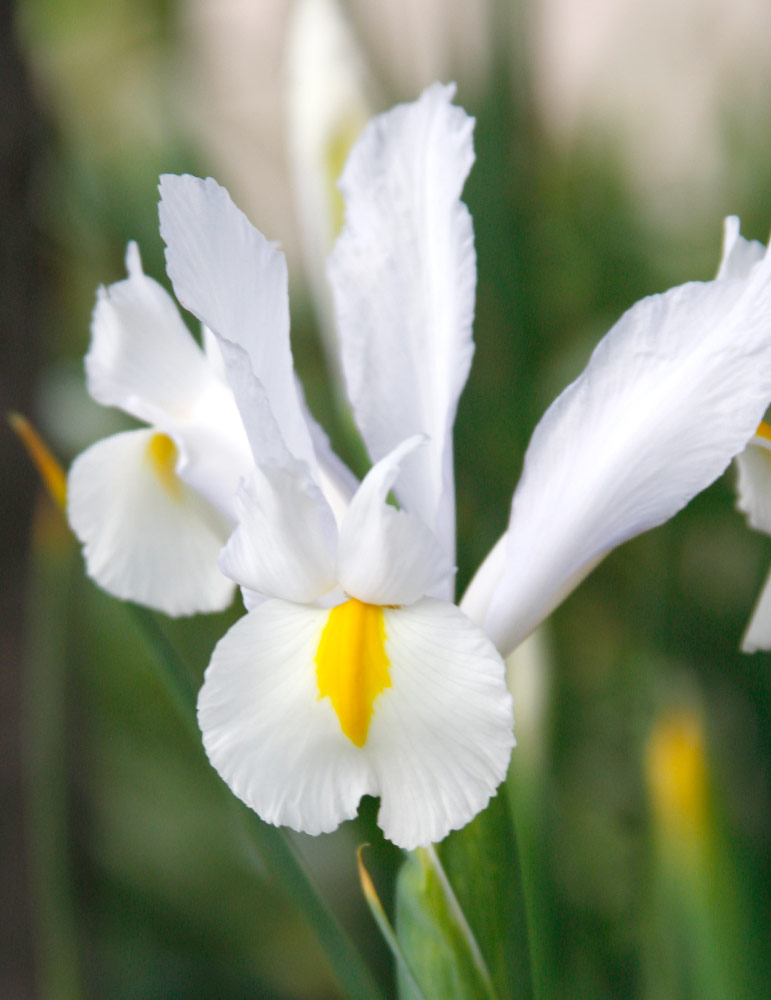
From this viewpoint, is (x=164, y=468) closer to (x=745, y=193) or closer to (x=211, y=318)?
(x=211, y=318)

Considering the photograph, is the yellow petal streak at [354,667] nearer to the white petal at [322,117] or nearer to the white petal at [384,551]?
the white petal at [384,551]

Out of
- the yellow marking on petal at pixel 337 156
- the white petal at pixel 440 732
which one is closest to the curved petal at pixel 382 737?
the white petal at pixel 440 732

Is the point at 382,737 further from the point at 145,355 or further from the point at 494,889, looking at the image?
the point at 145,355

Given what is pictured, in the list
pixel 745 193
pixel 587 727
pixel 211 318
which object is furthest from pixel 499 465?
pixel 211 318

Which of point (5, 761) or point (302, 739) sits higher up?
point (302, 739)

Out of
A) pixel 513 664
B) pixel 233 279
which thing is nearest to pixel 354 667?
pixel 233 279

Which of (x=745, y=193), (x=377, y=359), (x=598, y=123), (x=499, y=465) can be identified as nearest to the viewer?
(x=377, y=359)
